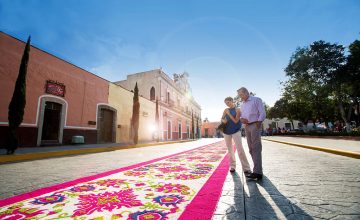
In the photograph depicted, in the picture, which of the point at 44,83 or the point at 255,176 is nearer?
the point at 255,176

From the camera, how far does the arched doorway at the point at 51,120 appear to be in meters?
9.66

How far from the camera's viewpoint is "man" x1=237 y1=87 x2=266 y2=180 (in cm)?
297

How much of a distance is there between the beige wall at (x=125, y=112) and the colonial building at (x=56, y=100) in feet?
0.33

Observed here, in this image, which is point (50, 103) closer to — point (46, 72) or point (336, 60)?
point (46, 72)

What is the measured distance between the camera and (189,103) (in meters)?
38.2

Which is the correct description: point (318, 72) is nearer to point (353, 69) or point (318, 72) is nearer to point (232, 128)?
point (353, 69)

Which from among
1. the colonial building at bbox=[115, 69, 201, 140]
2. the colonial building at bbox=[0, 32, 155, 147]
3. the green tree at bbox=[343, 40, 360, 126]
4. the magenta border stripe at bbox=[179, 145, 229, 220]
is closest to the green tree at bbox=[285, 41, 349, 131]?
the green tree at bbox=[343, 40, 360, 126]

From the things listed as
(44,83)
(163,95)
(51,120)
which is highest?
(163,95)

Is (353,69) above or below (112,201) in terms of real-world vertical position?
above

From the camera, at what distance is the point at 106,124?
1461 centimetres

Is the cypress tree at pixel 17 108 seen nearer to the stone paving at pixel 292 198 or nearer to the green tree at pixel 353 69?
the stone paving at pixel 292 198

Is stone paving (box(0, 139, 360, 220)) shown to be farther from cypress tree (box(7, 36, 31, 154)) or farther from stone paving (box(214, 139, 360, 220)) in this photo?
cypress tree (box(7, 36, 31, 154))

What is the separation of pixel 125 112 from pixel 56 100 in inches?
260

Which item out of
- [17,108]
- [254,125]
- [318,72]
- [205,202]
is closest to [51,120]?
[17,108]
